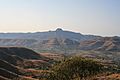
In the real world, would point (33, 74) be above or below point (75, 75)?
below

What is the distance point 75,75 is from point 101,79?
111ft

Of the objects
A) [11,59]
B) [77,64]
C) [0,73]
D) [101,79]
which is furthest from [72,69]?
[11,59]

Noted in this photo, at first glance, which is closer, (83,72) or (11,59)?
(83,72)

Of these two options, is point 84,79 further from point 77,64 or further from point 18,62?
point 18,62

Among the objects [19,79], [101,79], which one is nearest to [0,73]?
[19,79]

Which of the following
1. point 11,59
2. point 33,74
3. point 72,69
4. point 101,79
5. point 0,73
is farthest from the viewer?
point 11,59

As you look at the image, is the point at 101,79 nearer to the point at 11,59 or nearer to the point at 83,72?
the point at 83,72

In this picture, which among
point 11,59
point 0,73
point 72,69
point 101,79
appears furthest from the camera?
point 11,59

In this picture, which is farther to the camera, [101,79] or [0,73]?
[0,73]

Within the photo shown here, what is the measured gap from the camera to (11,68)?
142750mm

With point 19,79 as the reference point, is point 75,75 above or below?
above

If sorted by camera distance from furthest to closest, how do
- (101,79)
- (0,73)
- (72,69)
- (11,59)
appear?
(11,59), (0,73), (101,79), (72,69)

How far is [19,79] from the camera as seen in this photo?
11069cm

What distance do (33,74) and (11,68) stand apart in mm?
13071
